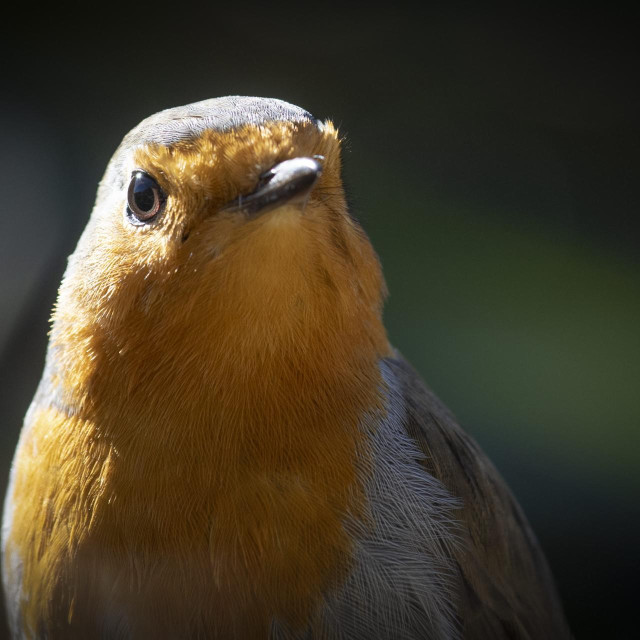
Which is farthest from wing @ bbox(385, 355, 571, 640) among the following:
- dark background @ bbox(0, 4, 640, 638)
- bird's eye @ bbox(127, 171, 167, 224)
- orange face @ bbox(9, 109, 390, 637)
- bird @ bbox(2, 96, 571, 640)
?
bird's eye @ bbox(127, 171, 167, 224)

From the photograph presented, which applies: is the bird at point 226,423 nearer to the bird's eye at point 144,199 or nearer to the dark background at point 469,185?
the bird's eye at point 144,199

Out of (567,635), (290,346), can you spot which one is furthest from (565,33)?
(567,635)

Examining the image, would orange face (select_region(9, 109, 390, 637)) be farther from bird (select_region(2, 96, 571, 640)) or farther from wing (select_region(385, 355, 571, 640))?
wing (select_region(385, 355, 571, 640))

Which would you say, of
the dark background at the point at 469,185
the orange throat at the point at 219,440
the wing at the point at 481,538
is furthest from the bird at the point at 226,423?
the dark background at the point at 469,185

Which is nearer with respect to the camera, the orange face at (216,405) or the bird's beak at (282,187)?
the bird's beak at (282,187)

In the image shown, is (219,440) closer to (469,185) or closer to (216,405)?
(216,405)

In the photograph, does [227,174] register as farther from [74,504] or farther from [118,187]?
[74,504]

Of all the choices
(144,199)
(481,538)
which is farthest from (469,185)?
(144,199)
